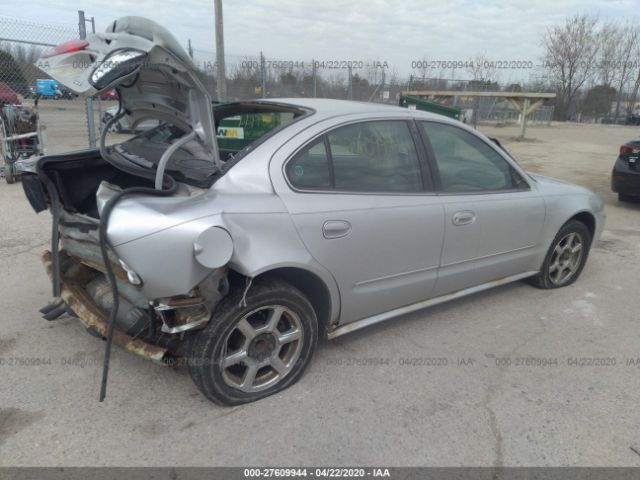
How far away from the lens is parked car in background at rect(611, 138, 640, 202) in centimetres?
738

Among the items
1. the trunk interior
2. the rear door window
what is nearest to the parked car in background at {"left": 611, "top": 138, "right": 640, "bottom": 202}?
the rear door window

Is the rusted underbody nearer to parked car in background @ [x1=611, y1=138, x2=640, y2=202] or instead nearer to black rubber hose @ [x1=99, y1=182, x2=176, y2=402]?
black rubber hose @ [x1=99, y1=182, x2=176, y2=402]

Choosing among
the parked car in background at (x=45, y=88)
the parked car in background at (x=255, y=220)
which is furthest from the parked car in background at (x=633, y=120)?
the parked car in background at (x=45, y=88)

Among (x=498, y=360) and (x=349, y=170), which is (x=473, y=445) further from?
(x=349, y=170)

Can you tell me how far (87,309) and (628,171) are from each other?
307 inches

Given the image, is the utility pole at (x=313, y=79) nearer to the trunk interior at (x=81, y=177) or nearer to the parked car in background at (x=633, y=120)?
the trunk interior at (x=81, y=177)

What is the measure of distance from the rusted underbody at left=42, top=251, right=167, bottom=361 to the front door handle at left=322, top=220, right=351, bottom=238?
1.07 meters

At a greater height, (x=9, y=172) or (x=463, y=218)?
(x=463, y=218)

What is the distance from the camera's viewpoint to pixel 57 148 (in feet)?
37.8

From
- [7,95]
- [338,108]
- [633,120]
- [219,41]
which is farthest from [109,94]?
[633,120]

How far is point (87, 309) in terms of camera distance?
2.82 metres

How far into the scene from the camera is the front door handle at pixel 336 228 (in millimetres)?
2752

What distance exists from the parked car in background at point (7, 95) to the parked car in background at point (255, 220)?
24.6 feet

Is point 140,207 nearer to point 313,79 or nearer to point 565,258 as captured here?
point 565,258
